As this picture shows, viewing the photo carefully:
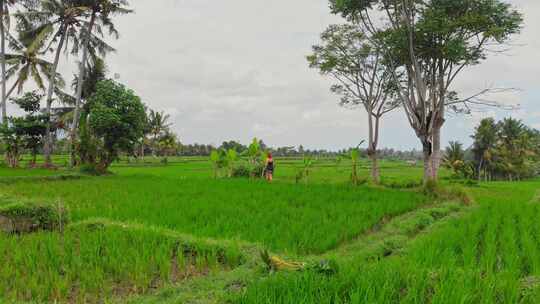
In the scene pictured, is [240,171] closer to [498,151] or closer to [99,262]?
[99,262]

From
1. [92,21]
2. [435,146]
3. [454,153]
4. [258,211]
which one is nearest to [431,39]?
[435,146]

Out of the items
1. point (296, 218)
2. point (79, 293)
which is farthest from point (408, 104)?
point (79, 293)

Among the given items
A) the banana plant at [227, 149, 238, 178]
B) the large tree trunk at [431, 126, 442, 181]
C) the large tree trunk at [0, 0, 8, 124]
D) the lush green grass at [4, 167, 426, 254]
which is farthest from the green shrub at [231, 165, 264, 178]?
the large tree trunk at [0, 0, 8, 124]

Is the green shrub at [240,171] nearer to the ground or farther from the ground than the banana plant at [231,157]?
nearer to the ground

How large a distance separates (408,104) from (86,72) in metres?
19.4

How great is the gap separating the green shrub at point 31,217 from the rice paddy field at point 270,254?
0.11m

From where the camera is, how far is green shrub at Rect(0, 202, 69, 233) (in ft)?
14.5

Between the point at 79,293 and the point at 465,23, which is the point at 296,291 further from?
the point at 465,23

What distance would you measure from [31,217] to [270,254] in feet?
11.9

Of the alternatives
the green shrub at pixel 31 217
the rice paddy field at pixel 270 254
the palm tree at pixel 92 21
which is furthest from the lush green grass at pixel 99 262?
the palm tree at pixel 92 21

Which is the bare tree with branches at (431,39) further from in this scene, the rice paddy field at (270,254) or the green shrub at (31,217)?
the green shrub at (31,217)

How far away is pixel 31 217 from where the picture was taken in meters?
4.57

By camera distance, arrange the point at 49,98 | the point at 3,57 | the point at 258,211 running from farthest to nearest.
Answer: the point at 49,98 → the point at 3,57 → the point at 258,211

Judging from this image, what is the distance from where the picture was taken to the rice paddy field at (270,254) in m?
2.22
